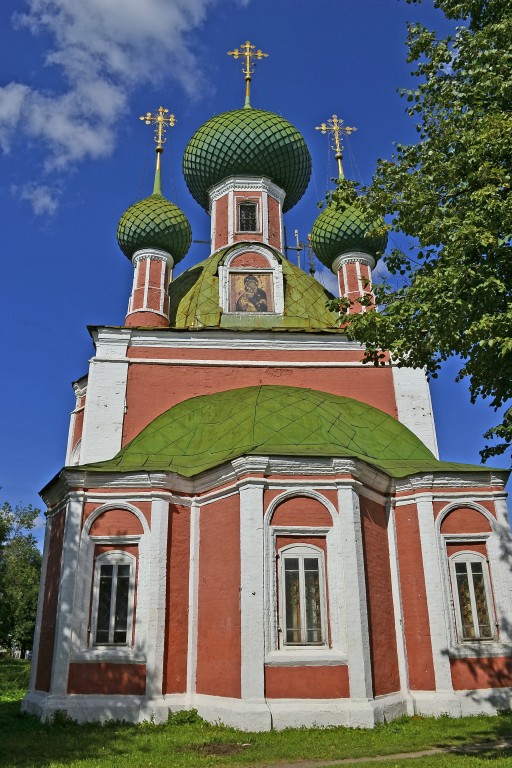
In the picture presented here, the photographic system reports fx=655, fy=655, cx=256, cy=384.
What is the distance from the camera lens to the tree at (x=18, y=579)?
26062 millimetres

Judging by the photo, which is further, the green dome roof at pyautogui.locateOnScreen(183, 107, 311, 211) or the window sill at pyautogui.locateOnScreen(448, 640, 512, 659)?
the green dome roof at pyautogui.locateOnScreen(183, 107, 311, 211)

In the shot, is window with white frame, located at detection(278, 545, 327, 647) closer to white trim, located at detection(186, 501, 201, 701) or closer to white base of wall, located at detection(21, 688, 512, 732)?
white base of wall, located at detection(21, 688, 512, 732)

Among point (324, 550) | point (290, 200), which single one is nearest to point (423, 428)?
point (324, 550)

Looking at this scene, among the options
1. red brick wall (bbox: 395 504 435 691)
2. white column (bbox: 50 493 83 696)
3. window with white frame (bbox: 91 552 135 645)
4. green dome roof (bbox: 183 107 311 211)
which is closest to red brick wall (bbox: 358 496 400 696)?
red brick wall (bbox: 395 504 435 691)

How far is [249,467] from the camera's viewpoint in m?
8.97

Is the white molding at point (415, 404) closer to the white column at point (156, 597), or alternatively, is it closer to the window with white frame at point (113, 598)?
the white column at point (156, 597)

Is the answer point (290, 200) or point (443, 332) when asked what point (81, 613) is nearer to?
point (443, 332)

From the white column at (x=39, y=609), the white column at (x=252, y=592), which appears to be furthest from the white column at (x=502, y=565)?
the white column at (x=39, y=609)

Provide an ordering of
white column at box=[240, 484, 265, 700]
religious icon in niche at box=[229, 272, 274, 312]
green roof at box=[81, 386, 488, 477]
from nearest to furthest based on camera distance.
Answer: white column at box=[240, 484, 265, 700], green roof at box=[81, 386, 488, 477], religious icon in niche at box=[229, 272, 274, 312]

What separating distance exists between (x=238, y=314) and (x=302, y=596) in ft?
23.0

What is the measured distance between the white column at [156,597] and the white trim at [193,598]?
40 centimetres

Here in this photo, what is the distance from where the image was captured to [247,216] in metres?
17.0

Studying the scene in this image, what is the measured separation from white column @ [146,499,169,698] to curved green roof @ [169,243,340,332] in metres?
4.84

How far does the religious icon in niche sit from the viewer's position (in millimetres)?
14336
